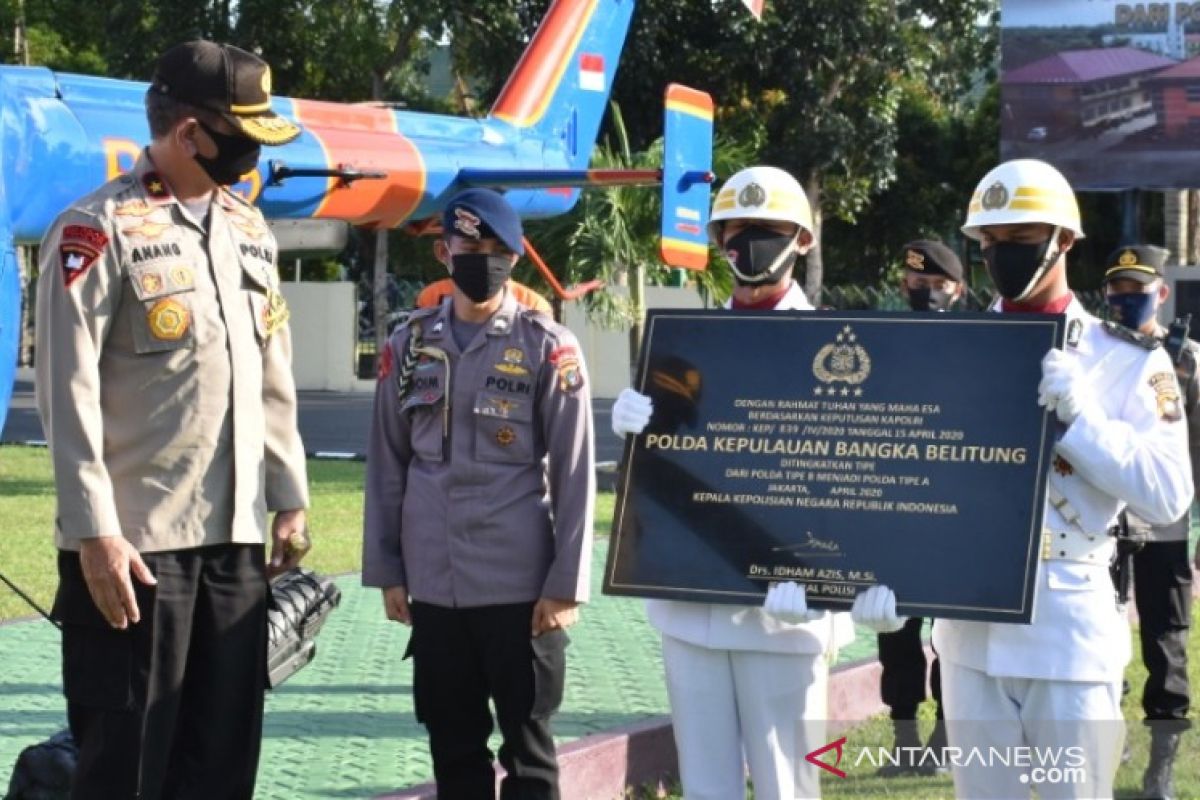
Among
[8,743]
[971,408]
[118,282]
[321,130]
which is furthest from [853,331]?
[321,130]

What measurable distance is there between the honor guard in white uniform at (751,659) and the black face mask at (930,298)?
2415mm

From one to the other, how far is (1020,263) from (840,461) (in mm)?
598

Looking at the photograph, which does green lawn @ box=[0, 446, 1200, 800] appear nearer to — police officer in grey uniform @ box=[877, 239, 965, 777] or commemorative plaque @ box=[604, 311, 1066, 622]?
police officer in grey uniform @ box=[877, 239, 965, 777]

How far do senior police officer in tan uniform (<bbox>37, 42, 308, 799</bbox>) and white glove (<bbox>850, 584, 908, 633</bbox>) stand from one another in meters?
1.38

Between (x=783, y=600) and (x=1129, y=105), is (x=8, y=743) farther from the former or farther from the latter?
(x=1129, y=105)

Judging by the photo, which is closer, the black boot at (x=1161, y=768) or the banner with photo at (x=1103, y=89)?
the black boot at (x=1161, y=768)

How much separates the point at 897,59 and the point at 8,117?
71.8 ft

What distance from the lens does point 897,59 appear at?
101ft

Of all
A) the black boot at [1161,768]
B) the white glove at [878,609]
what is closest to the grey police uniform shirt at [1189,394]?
the black boot at [1161,768]

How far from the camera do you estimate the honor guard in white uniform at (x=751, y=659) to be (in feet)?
14.4

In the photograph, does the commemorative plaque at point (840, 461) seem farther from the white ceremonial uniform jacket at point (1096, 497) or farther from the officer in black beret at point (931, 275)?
the officer in black beret at point (931, 275)

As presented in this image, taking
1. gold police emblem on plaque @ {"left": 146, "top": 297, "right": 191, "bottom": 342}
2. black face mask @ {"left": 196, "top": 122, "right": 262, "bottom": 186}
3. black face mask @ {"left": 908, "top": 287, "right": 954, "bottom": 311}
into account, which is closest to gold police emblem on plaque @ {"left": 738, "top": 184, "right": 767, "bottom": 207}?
black face mask @ {"left": 196, "top": 122, "right": 262, "bottom": 186}

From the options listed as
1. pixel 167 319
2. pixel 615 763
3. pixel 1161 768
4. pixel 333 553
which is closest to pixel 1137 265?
pixel 1161 768

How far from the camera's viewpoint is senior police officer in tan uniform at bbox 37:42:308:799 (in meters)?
4.15
